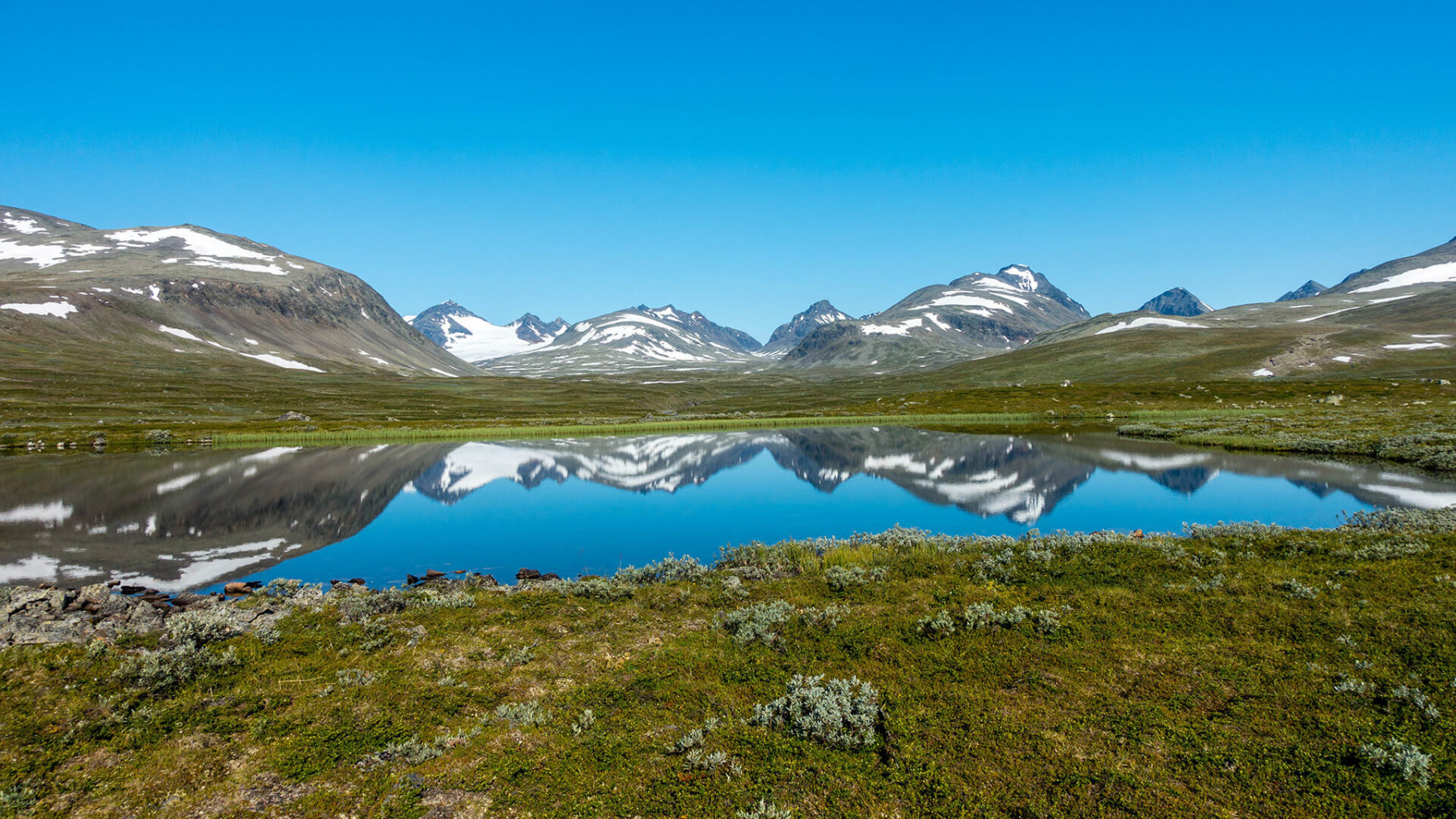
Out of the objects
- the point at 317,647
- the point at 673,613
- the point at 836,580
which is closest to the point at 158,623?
the point at 317,647

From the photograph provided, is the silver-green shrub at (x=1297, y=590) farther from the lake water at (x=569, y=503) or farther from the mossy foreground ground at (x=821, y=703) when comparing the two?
the lake water at (x=569, y=503)

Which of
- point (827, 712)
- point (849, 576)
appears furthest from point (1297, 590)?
point (827, 712)

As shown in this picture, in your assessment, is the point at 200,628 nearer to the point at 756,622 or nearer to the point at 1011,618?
the point at 756,622

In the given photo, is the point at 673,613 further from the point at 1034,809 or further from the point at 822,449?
the point at 822,449

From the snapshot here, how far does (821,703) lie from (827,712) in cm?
22

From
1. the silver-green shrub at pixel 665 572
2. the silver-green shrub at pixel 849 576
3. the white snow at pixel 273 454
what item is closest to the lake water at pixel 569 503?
the white snow at pixel 273 454

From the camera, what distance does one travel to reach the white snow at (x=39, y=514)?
37.3 meters

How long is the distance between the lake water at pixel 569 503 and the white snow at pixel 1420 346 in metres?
187

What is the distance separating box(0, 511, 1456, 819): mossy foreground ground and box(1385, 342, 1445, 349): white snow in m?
237

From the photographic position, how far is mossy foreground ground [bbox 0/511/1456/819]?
947 centimetres

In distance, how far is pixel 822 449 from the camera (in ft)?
245

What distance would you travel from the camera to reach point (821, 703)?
450 inches

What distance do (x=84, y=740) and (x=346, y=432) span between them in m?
101

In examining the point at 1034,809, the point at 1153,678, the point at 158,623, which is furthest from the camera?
the point at 158,623
